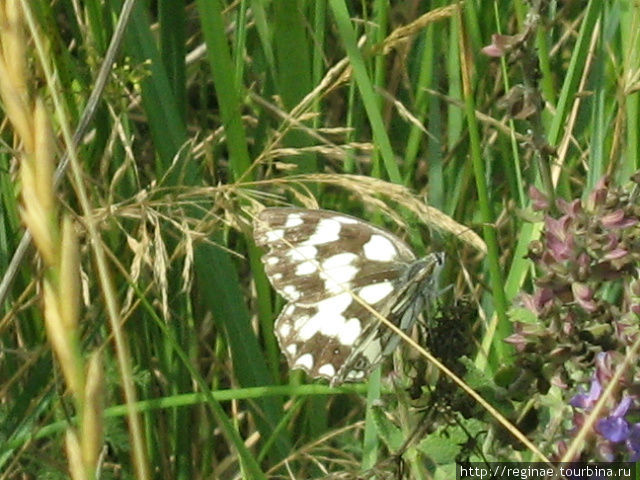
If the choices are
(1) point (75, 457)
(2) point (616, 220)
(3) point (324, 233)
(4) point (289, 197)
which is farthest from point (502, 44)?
(1) point (75, 457)

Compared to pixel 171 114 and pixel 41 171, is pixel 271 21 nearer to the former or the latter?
pixel 171 114

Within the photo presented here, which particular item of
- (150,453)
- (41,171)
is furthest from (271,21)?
(41,171)

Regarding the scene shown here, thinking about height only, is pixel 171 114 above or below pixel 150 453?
above

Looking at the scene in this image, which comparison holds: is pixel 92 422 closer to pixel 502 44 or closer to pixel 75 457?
pixel 75 457

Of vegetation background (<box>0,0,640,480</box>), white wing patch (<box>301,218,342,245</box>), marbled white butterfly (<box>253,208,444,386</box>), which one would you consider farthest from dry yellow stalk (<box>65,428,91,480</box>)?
white wing patch (<box>301,218,342,245</box>)

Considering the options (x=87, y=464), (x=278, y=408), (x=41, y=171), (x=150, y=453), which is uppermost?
(x=41, y=171)

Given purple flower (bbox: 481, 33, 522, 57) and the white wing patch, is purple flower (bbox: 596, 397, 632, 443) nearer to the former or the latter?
purple flower (bbox: 481, 33, 522, 57)
